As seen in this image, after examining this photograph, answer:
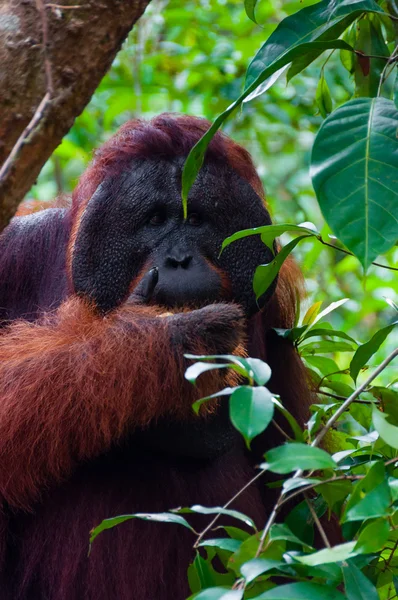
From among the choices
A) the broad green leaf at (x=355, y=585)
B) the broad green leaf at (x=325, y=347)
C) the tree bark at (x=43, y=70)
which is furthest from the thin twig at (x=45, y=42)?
the broad green leaf at (x=325, y=347)

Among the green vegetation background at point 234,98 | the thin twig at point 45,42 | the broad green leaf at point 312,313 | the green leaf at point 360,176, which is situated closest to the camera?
the green leaf at point 360,176

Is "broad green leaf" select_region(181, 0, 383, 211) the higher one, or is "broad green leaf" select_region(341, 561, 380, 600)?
"broad green leaf" select_region(181, 0, 383, 211)

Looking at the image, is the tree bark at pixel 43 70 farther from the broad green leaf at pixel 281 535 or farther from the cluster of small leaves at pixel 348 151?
the broad green leaf at pixel 281 535

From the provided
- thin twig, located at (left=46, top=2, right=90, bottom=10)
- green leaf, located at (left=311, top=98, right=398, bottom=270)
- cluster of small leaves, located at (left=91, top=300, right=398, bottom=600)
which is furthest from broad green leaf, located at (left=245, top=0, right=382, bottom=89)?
cluster of small leaves, located at (left=91, top=300, right=398, bottom=600)

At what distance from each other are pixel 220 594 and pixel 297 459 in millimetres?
263

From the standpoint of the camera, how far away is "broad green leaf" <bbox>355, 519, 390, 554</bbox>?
146cm

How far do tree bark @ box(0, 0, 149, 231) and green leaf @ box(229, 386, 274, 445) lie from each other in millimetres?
707

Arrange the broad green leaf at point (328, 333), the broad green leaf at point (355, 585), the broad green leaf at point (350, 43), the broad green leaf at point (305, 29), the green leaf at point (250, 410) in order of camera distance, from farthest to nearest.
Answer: the broad green leaf at point (350, 43) → the broad green leaf at point (328, 333) → the broad green leaf at point (305, 29) → the broad green leaf at point (355, 585) → the green leaf at point (250, 410)

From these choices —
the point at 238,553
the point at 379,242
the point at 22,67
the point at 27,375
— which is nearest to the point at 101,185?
the point at 27,375

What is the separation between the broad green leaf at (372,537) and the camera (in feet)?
4.78

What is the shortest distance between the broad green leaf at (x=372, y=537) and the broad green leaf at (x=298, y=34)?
93 centimetres

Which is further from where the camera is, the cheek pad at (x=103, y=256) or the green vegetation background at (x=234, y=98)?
the green vegetation background at (x=234, y=98)

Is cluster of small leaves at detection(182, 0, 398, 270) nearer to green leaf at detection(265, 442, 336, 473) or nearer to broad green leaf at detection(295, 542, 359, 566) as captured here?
green leaf at detection(265, 442, 336, 473)

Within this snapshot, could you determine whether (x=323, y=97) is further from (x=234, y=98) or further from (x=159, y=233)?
(x=234, y=98)
